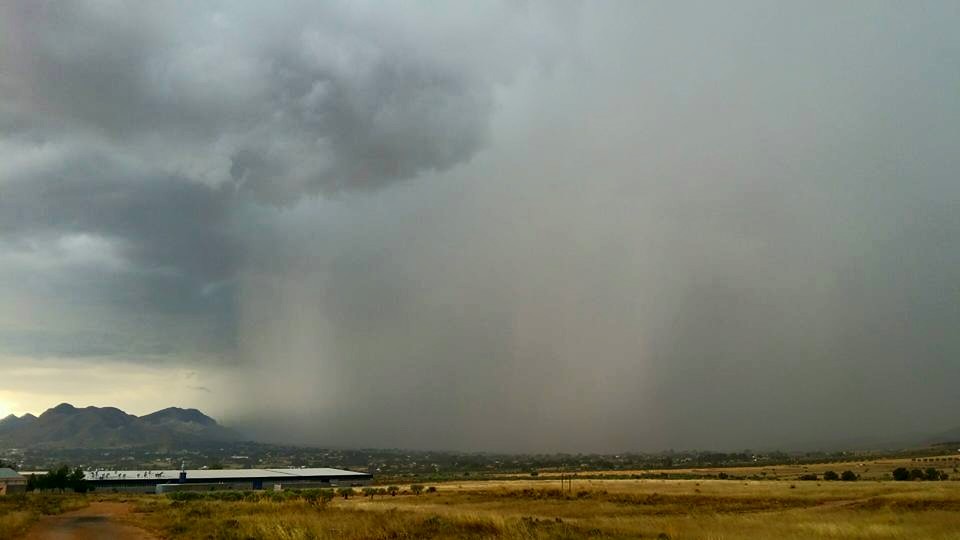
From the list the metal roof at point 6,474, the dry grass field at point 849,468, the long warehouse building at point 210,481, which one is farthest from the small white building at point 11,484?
the dry grass field at point 849,468

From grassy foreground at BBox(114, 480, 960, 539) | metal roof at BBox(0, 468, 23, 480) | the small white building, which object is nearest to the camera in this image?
grassy foreground at BBox(114, 480, 960, 539)

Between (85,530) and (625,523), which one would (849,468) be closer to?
(625,523)

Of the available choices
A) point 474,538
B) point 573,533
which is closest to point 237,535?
point 474,538

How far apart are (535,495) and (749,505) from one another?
23271mm

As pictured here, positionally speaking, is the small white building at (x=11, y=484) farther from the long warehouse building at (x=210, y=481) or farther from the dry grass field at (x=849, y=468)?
the dry grass field at (x=849, y=468)

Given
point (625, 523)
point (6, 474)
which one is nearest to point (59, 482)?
point (6, 474)

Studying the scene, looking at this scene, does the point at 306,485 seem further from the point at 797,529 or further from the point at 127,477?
the point at 797,529

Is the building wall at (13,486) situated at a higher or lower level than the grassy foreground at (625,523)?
lower

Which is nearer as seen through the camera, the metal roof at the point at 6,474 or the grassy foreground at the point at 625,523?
the grassy foreground at the point at 625,523

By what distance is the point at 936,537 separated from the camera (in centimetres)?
2308

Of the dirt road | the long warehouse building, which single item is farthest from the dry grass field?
the dirt road

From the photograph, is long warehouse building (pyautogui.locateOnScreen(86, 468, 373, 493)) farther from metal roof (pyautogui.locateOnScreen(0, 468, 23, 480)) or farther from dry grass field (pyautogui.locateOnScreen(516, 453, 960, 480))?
dry grass field (pyautogui.locateOnScreen(516, 453, 960, 480))

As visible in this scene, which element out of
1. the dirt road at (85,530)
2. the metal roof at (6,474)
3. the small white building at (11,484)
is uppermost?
the dirt road at (85,530)

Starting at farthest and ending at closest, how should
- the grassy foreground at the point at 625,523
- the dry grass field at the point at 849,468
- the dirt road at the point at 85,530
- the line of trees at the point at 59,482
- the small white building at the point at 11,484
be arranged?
the line of trees at the point at 59,482, the dry grass field at the point at 849,468, the small white building at the point at 11,484, the dirt road at the point at 85,530, the grassy foreground at the point at 625,523
